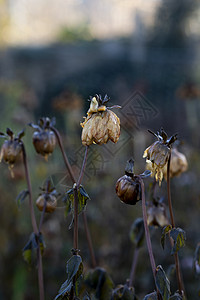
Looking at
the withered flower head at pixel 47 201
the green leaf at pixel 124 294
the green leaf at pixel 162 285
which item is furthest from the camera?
the withered flower head at pixel 47 201

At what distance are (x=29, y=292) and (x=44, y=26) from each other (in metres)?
11.3

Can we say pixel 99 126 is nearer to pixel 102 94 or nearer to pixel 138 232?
pixel 138 232

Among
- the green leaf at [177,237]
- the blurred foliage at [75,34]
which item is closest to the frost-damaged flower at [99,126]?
the green leaf at [177,237]

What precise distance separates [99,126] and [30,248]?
1.28 ft

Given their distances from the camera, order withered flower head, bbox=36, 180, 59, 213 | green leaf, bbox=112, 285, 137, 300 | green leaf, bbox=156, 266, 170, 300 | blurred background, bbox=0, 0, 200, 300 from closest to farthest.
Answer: green leaf, bbox=156, 266, 170, 300
green leaf, bbox=112, 285, 137, 300
withered flower head, bbox=36, 180, 59, 213
blurred background, bbox=0, 0, 200, 300

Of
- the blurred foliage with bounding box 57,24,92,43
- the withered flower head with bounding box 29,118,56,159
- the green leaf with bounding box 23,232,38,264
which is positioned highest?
the blurred foliage with bounding box 57,24,92,43

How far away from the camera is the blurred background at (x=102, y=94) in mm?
1896

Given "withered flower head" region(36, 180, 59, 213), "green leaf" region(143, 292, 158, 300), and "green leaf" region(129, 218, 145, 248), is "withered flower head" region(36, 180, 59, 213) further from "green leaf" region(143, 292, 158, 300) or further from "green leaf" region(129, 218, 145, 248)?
"green leaf" region(143, 292, 158, 300)

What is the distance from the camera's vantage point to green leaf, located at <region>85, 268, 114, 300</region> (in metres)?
0.90

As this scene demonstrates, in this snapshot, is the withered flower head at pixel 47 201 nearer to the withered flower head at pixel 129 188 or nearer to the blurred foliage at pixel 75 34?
the withered flower head at pixel 129 188

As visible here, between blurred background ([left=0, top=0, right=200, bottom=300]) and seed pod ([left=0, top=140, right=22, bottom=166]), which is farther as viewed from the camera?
blurred background ([left=0, top=0, right=200, bottom=300])

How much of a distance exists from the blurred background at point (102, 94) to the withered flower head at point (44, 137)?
0.52 ft

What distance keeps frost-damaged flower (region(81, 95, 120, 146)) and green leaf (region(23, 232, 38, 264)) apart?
0.32m

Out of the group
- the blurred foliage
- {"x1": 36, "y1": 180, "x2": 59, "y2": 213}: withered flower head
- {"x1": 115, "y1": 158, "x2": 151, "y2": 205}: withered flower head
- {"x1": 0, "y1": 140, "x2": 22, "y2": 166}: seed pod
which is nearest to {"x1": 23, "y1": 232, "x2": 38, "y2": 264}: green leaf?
{"x1": 36, "y1": 180, "x2": 59, "y2": 213}: withered flower head
